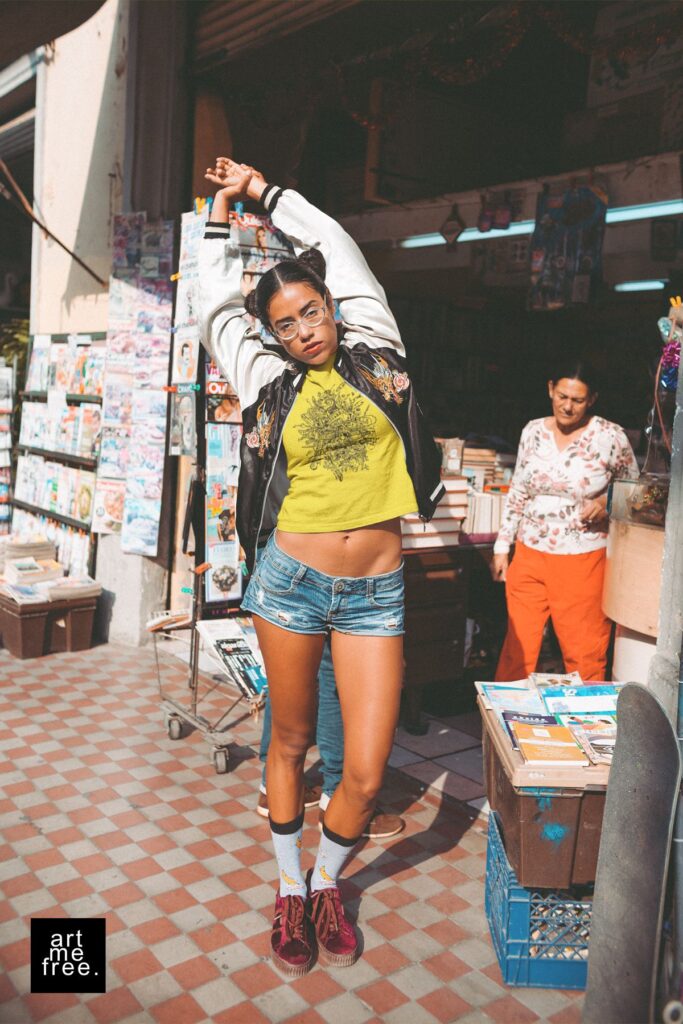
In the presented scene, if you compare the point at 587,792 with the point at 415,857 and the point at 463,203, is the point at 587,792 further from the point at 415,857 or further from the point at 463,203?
the point at 463,203

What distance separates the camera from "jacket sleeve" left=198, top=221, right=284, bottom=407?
2871 mm

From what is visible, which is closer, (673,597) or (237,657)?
(673,597)

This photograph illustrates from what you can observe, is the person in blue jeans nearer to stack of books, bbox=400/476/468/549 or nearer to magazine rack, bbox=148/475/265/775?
magazine rack, bbox=148/475/265/775

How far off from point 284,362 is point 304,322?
26 centimetres

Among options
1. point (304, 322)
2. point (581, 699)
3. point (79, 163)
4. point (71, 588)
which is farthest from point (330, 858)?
point (79, 163)

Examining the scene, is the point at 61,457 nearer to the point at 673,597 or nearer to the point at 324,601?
the point at 324,601

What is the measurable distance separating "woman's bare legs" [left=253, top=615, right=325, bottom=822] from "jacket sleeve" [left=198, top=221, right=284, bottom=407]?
31.3 inches

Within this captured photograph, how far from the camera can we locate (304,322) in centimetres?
269

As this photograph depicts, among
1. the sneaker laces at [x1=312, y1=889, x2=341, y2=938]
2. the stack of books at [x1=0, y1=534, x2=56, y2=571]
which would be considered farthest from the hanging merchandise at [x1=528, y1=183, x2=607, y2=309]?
the sneaker laces at [x1=312, y1=889, x2=341, y2=938]

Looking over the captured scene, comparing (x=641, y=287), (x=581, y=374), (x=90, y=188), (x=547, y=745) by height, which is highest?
(x=90, y=188)

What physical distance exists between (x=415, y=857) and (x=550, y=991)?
2.90 ft

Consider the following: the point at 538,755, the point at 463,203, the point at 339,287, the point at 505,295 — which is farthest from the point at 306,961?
the point at 505,295

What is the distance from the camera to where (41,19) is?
4.60m

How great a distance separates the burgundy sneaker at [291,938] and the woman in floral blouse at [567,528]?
1.90 m
